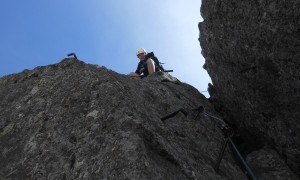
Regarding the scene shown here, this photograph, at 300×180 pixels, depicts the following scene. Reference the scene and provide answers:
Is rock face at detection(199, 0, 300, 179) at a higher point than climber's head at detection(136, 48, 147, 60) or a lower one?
lower

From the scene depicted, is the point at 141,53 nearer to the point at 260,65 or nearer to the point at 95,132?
the point at 260,65

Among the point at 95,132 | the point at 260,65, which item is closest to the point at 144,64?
the point at 260,65

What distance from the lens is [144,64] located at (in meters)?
23.2

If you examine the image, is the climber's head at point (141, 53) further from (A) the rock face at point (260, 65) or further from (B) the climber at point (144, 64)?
(A) the rock face at point (260, 65)

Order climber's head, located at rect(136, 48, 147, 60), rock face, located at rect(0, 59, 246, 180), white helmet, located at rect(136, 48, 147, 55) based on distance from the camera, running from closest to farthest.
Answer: rock face, located at rect(0, 59, 246, 180)
climber's head, located at rect(136, 48, 147, 60)
white helmet, located at rect(136, 48, 147, 55)

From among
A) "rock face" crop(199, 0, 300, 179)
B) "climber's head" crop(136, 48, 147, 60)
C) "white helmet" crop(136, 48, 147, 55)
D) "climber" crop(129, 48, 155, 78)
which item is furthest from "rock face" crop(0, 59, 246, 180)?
"white helmet" crop(136, 48, 147, 55)

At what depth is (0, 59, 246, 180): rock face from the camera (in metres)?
8.55

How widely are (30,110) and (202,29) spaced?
781 cm

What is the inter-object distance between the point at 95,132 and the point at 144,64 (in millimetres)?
14113

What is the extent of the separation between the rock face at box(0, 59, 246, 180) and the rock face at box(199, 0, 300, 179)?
5.42 ft

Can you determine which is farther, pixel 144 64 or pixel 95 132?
pixel 144 64

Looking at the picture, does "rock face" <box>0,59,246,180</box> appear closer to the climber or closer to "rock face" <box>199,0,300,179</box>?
"rock face" <box>199,0,300,179</box>

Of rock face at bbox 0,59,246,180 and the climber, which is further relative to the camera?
the climber

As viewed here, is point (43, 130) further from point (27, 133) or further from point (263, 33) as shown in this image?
point (263, 33)
